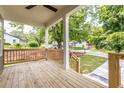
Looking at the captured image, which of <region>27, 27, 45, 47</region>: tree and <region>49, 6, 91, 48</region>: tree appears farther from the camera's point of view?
<region>27, 27, 45, 47</region>: tree

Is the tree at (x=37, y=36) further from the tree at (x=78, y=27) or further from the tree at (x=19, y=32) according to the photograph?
the tree at (x=78, y=27)

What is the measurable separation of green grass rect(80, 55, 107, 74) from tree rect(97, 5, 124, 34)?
398 cm

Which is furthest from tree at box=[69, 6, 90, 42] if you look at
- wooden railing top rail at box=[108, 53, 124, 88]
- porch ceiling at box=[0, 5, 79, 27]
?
wooden railing top rail at box=[108, 53, 124, 88]

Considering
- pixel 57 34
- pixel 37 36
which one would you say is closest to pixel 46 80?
pixel 57 34

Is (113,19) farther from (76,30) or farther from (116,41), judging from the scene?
(76,30)

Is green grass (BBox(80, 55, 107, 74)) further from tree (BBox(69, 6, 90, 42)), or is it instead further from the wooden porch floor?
the wooden porch floor

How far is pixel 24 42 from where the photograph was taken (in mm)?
16797

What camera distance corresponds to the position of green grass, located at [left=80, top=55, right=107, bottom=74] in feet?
47.0

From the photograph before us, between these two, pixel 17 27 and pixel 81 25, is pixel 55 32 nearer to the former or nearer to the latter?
pixel 81 25

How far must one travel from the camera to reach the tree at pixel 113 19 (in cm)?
1016

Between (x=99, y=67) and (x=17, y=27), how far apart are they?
28.2 feet

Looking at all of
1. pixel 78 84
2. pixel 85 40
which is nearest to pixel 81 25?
pixel 85 40

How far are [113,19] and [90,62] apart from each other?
18.8 ft

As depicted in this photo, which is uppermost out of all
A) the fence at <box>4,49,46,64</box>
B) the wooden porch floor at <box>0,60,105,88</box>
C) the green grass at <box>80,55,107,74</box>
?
the fence at <box>4,49,46,64</box>
